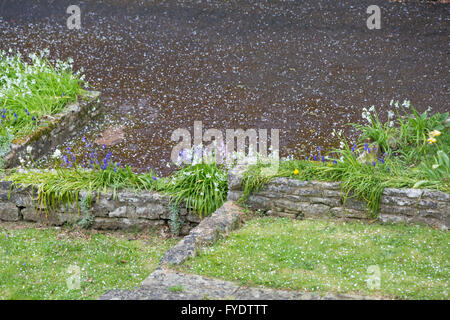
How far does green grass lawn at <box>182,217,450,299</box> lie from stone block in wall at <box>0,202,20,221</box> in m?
2.91

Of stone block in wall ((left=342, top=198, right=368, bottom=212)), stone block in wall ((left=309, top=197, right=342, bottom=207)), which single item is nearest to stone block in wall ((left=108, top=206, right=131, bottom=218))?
stone block in wall ((left=309, top=197, right=342, bottom=207))

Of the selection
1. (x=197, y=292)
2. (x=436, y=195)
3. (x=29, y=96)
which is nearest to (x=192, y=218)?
(x=197, y=292)

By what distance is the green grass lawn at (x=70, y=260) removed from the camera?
16.6ft

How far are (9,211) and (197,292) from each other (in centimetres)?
350

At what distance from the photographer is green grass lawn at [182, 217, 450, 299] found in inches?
171

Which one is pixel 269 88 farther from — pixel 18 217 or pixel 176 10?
pixel 18 217

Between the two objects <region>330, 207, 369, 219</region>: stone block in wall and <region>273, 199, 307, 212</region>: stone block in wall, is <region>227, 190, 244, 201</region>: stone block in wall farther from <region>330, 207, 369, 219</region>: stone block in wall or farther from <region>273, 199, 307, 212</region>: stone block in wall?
<region>330, 207, 369, 219</region>: stone block in wall

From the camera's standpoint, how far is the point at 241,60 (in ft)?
35.0

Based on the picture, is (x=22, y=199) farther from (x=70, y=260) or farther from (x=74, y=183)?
(x=70, y=260)

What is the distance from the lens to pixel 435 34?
11047 millimetres

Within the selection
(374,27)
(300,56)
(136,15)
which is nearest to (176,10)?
(136,15)

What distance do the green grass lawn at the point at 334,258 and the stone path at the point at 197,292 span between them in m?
0.11

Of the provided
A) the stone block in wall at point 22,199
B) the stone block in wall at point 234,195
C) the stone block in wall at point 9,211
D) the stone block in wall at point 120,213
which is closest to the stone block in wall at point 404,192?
the stone block in wall at point 234,195

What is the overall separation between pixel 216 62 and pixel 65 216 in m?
5.06
